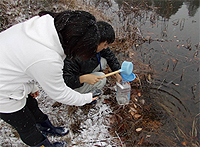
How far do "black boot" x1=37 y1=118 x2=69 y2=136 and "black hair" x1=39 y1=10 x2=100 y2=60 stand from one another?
1369 millimetres

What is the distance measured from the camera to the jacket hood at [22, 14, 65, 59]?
0.98m

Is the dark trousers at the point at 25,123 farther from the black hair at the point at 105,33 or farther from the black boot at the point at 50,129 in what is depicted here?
the black hair at the point at 105,33

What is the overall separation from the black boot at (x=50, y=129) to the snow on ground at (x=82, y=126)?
0.07m

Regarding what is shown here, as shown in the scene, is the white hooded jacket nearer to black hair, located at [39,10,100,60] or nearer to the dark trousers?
black hair, located at [39,10,100,60]

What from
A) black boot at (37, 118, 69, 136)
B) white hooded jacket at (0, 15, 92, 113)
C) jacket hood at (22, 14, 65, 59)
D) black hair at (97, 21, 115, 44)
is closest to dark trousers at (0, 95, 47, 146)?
white hooded jacket at (0, 15, 92, 113)

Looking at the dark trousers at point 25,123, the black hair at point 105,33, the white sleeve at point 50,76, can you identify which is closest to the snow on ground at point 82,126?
the dark trousers at point 25,123

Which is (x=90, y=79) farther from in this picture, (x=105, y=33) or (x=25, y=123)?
(x=25, y=123)

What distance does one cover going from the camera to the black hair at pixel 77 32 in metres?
0.98

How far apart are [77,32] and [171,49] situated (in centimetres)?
323

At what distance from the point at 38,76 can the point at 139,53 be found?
9.56 ft

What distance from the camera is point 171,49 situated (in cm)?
355

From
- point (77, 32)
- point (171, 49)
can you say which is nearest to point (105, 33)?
point (77, 32)

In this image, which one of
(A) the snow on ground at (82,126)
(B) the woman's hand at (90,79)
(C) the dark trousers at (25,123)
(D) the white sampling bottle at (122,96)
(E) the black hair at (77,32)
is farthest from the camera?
(D) the white sampling bottle at (122,96)

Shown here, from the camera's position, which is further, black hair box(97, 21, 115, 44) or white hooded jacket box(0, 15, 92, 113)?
black hair box(97, 21, 115, 44)
